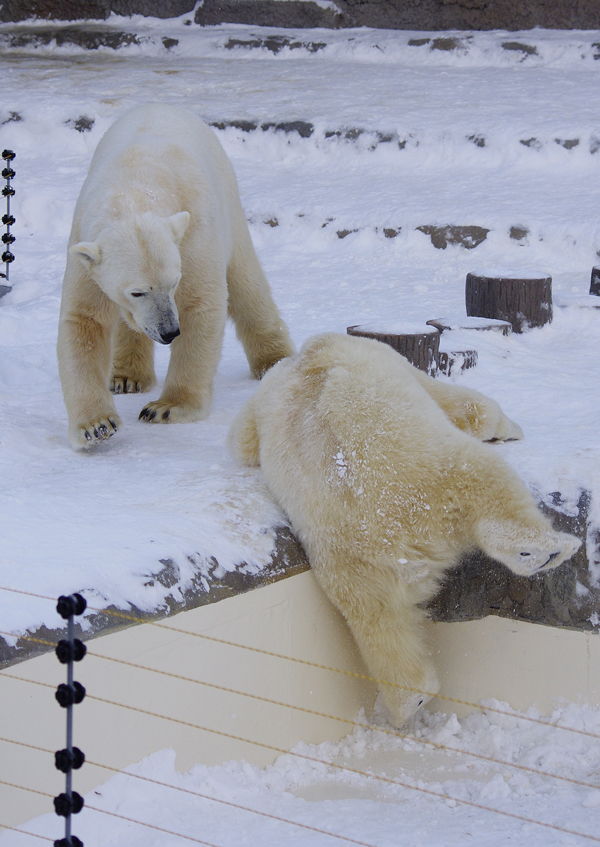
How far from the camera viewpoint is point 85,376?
339 centimetres

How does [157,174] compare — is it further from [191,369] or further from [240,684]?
[240,684]

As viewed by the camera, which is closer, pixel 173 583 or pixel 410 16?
pixel 173 583

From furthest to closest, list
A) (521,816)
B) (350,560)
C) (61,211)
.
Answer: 1. (61,211)
2. (350,560)
3. (521,816)

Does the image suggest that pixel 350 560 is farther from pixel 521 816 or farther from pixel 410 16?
pixel 410 16

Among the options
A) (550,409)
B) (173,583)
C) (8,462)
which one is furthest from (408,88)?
(173,583)

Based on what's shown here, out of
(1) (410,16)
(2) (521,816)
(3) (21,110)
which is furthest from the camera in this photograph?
(1) (410,16)

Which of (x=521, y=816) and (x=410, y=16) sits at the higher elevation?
(x=410, y=16)

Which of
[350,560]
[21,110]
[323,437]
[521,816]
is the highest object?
[21,110]

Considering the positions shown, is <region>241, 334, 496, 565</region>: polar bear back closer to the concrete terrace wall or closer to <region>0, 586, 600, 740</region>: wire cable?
<region>0, 586, 600, 740</region>: wire cable

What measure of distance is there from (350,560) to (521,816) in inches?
30.6

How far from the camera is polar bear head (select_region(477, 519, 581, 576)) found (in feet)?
7.35

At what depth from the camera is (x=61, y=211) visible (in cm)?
812

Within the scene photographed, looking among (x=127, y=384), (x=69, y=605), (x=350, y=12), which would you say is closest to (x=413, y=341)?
(x=127, y=384)

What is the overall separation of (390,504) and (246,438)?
0.64 meters
